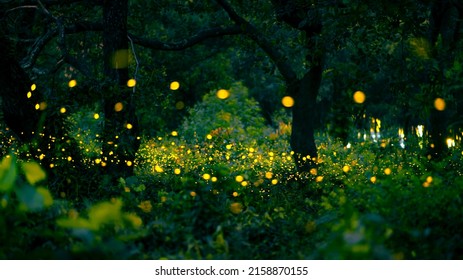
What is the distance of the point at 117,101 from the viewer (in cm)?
1002

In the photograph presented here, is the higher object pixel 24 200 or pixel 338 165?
pixel 338 165

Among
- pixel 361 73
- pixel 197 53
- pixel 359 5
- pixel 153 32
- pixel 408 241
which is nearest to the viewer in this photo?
pixel 408 241

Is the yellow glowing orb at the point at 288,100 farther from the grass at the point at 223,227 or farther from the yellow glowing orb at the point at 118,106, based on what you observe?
the grass at the point at 223,227

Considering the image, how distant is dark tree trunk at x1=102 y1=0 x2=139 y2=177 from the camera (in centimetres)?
984

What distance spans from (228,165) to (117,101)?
295 cm

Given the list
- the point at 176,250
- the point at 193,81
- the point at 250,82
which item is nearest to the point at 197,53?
the point at 193,81

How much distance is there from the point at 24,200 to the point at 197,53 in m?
22.2

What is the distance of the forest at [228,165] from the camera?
17.0ft

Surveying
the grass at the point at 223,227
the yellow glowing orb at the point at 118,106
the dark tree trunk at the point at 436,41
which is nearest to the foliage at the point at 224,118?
the dark tree trunk at the point at 436,41

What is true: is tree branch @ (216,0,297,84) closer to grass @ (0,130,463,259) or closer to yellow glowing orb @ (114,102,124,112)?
yellow glowing orb @ (114,102,124,112)

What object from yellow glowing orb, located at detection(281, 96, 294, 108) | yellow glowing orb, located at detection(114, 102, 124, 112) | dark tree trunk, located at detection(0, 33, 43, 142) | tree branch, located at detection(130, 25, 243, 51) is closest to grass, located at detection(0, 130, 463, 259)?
yellow glowing orb, located at detection(114, 102, 124, 112)

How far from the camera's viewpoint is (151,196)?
9438mm

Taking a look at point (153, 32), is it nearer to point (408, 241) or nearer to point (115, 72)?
point (115, 72)

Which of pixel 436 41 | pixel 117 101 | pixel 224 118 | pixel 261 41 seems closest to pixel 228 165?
pixel 261 41
